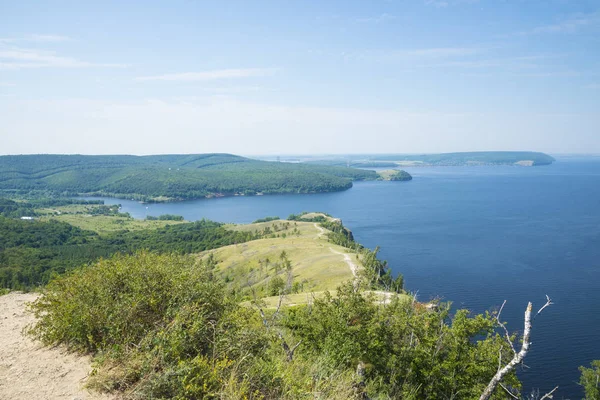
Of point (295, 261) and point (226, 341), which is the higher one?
point (226, 341)

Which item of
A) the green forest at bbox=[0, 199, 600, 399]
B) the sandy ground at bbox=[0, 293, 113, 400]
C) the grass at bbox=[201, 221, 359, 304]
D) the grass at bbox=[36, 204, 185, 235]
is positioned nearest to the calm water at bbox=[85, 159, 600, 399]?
the grass at bbox=[201, 221, 359, 304]

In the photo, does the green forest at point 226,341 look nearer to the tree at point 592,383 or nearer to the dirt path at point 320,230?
the tree at point 592,383

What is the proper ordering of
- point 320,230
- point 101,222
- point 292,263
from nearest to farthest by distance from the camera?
point 292,263 → point 320,230 → point 101,222

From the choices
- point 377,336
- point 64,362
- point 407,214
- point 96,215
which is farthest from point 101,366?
point 96,215

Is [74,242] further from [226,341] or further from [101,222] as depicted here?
[226,341]

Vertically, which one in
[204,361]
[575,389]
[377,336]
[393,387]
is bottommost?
[575,389]

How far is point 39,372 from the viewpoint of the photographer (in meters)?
11.2

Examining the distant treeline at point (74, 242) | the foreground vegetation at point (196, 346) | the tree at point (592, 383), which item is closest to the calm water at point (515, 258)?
the tree at point (592, 383)

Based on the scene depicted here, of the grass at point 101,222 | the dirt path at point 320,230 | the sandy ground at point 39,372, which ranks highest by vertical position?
the sandy ground at point 39,372

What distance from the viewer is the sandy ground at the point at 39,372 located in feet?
33.2

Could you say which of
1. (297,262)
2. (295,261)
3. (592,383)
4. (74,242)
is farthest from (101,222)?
(592,383)

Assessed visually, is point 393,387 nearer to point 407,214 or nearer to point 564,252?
point 564,252

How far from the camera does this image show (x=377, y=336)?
1889cm

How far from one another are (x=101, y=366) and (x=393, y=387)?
13034mm
